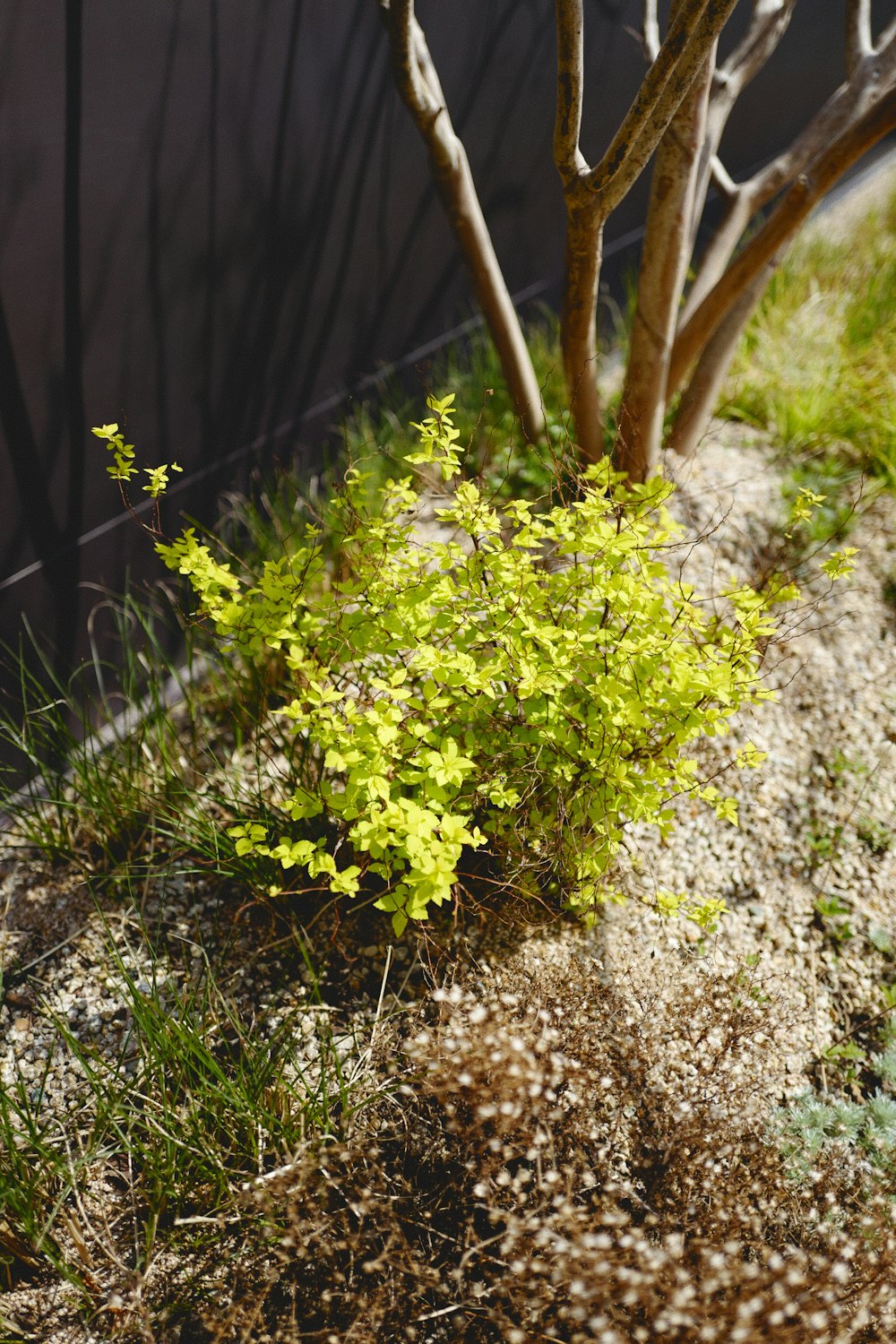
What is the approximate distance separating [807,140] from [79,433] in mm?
2716

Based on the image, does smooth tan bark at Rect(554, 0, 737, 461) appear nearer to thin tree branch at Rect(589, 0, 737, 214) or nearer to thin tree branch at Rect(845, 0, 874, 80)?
thin tree branch at Rect(589, 0, 737, 214)

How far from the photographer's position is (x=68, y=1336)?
5.79ft

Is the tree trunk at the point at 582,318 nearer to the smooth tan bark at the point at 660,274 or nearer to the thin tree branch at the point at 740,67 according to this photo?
the smooth tan bark at the point at 660,274

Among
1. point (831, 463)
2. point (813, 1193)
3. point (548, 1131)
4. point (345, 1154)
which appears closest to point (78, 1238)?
point (345, 1154)

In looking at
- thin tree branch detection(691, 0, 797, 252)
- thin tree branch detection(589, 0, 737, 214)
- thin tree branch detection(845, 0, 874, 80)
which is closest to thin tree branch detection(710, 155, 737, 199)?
thin tree branch detection(691, 0, 797, 252)

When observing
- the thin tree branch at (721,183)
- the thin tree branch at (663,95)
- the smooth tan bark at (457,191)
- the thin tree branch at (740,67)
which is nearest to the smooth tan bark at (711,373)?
the thin tree branch at (721,183)

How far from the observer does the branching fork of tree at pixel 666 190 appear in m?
2.17

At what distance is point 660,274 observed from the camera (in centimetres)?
286

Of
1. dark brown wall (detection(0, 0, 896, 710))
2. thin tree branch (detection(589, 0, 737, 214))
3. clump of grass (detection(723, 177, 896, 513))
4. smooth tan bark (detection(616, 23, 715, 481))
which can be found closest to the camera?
thin tree branch (detection(589, 0, 737, 214))

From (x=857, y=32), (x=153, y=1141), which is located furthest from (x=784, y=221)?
(x=153, y=1141)

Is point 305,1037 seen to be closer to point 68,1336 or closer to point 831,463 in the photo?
point 68,1336

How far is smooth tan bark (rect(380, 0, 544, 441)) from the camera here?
2.50 metres

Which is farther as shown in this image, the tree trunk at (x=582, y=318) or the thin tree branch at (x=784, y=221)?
the thin tree branch at (x=784, y=221)

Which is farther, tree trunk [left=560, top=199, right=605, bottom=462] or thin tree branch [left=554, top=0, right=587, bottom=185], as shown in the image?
tree trunk [left=560, top=199, right=605, bottom=462]
